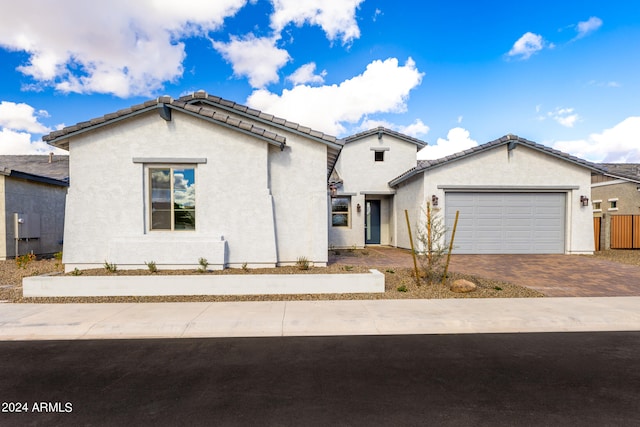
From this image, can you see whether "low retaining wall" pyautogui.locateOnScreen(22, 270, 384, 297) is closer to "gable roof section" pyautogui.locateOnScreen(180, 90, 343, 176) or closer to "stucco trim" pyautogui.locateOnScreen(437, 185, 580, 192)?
"gable roof section" pyautogui.locateOnScreen(180, 90, 343, 176)

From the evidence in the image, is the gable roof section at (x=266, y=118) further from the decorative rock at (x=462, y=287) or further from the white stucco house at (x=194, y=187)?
the decorative rock at (x=462, y=287)

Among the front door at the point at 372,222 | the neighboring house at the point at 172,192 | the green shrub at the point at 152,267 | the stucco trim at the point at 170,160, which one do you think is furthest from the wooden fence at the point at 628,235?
the green shrub at the point at 152,267

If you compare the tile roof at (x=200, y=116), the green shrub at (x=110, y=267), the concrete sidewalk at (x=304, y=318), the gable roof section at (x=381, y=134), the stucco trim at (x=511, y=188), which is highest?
the gable roof section at (x=381, y=134)

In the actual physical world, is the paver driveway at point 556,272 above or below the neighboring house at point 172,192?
below

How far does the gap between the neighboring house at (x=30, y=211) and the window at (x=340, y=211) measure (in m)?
12.6

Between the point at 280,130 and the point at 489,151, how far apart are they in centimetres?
915

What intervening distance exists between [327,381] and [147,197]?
7547mm

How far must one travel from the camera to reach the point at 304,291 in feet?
24.6

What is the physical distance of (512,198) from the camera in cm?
1384

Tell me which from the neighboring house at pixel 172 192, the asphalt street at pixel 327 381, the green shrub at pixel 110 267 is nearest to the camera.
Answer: the asphalt street at pixel 327 381

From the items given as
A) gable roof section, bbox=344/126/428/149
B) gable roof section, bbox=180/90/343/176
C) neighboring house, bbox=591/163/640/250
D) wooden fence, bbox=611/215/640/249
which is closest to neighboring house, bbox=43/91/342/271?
gable roof section, bbox=180/90/343/176

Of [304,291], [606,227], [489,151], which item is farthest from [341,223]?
[606,227]

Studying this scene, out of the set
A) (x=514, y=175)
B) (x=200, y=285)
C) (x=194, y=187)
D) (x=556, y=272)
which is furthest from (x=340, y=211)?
(x=200, y=285)

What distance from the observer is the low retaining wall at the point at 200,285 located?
7.25 m
